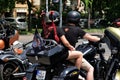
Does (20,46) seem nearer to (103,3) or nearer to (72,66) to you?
(72,66)

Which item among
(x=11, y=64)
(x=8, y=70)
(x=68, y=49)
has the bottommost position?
(x=8, y=70)

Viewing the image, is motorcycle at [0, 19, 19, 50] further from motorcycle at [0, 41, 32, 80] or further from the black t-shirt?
the black t-shirt

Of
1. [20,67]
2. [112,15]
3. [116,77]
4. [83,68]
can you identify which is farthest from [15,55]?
[112,15]

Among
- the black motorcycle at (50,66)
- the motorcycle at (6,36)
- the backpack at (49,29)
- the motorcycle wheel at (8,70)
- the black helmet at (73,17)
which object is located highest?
the black helmet at (73,17)

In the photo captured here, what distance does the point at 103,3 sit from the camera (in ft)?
164

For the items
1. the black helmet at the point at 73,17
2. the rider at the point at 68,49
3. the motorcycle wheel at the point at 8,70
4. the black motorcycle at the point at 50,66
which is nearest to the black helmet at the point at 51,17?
the rider at the point at 68,49

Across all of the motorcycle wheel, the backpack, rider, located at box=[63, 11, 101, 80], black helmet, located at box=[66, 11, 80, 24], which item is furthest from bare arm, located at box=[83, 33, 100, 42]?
the motorcycle wheel

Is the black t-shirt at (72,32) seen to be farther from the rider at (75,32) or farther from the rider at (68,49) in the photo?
the rider at (68,49)

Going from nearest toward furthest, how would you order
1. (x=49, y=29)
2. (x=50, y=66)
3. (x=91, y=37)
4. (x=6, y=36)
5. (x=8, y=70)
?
(x=50, y=66), (x=49, y=29), (x=91, y=37), (x=8, y=70), (x=6, y=36)

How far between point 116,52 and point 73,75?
1.10 metres

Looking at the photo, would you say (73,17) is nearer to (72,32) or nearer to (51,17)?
(72,32)

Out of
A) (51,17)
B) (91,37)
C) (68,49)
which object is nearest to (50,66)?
(68,49)

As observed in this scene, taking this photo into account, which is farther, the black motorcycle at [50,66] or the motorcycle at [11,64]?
the motorcycle at [11,64]

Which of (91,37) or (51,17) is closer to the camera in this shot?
(51,17)
